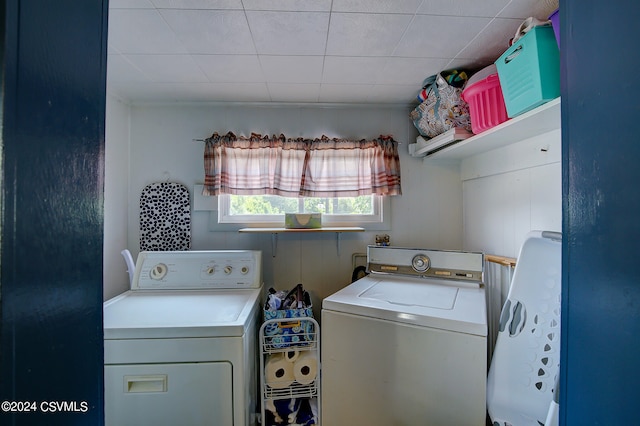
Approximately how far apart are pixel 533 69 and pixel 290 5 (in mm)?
1003

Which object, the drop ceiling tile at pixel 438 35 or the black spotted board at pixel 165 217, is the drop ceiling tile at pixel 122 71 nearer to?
the black spotted board at pixel 165 217

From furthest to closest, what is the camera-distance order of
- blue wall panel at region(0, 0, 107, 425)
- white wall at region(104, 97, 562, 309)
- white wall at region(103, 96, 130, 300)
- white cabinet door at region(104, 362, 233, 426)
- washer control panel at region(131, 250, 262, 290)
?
white wall at region(104, 97, 562, 309)
white wall at region(103, 96, 130, 300)
washer control panel at region(131, 250, 262, 290)
white cabinet door at region(104, 362, 233, 426)
blue wall panel at region(0, 0, 107, 425)

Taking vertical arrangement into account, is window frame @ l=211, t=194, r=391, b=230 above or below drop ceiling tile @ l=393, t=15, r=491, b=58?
below

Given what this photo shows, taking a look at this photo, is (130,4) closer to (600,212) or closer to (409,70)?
(409,70)

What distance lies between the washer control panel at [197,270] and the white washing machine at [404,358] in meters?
0.69

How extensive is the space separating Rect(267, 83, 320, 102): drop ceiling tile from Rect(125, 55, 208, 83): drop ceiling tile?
446mm

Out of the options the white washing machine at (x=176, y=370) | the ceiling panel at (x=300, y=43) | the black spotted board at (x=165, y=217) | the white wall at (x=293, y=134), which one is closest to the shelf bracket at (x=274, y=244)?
the white wall at (x=293, y=134)

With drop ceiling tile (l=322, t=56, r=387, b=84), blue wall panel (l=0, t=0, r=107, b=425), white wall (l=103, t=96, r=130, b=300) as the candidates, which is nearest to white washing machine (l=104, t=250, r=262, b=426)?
blue wall panel (l=0, t=0, r=107, b=425)

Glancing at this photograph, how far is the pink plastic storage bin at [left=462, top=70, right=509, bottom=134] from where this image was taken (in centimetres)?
131

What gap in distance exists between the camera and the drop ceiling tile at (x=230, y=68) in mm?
1433

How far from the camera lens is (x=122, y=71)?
157cm

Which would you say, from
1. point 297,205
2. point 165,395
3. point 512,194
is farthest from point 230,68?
point 512,194

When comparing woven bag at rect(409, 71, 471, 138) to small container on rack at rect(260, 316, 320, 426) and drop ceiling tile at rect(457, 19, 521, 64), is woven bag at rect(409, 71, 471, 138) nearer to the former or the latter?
drop ceiling tile at rect(457, 19, 521, 64)

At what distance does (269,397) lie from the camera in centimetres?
144
